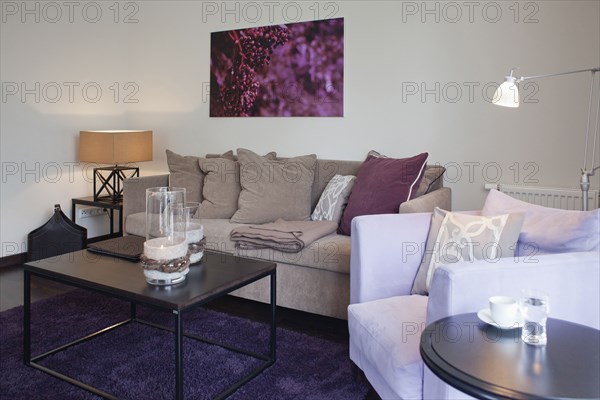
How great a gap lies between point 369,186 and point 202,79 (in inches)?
77.2

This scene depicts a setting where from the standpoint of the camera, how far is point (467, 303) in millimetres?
1599

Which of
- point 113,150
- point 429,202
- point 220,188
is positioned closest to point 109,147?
point 113,150

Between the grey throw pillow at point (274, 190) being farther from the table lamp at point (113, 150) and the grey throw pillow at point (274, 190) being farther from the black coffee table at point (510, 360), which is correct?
the black coffee table at point (510, 360)

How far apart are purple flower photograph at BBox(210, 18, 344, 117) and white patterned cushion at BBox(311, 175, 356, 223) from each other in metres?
0.61

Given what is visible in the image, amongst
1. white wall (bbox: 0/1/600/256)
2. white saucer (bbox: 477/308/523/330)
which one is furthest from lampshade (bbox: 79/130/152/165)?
white saucer (bbox: 477/308/523/330)

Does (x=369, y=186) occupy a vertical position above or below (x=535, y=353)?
above

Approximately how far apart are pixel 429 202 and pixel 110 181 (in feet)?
9.71

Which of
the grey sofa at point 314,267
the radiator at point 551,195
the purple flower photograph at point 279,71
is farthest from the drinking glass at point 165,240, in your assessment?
the radiator at point 551,195

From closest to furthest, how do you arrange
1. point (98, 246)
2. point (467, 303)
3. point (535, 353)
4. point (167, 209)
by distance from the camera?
point (535, 353)
point (467, 303)
point (167, 209)
point (98, 246)

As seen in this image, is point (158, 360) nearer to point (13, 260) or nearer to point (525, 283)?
point (525, 283)

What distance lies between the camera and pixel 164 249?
204cm

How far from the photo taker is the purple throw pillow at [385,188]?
9.49 ft

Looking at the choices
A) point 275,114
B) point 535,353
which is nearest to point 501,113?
point 275,114

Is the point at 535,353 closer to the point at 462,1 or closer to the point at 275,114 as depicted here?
the point at 462,1
